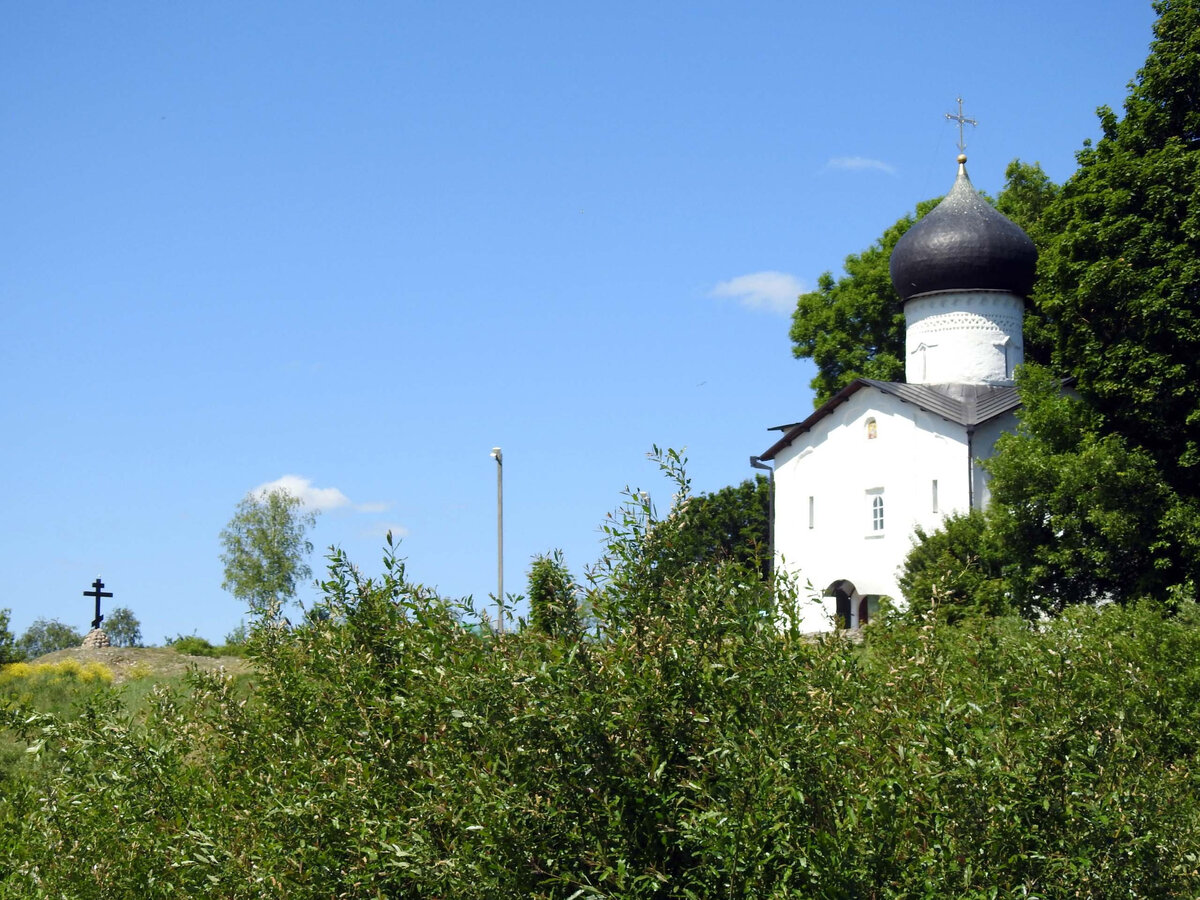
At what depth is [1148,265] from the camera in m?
18.9

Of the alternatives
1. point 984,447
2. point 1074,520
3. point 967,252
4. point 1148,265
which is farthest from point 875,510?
point 1148,265

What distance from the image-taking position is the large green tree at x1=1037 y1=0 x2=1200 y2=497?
18.5 metres

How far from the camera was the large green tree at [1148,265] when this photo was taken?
18.5 m

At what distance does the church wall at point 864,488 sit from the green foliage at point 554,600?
22.3 meters

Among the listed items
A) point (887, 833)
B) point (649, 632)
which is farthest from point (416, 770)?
point (887, 833)

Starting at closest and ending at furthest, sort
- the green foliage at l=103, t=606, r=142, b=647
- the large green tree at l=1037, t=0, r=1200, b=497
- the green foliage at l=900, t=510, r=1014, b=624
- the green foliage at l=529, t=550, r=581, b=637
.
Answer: the green foliage at l=529, t=550, r=581, b=637 < the large green tree at l=1037, t=0, r=1200, b=497 < the green foliage at l=900, t=510, r=1014, b=624 < the green foliage at l=103, t=606, r=142, b=647

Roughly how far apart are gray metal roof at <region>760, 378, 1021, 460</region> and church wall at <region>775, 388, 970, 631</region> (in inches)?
10.4

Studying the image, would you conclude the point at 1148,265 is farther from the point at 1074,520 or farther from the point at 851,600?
the point at 851,600

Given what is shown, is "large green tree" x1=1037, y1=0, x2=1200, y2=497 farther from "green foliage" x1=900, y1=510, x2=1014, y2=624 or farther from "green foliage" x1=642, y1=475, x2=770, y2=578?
"green foliage" x1=642, y1=475, x2=770, y2=578

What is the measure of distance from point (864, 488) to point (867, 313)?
5.24m

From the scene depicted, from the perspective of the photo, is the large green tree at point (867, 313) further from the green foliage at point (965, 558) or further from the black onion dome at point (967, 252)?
the green foliage at point (965, 558)

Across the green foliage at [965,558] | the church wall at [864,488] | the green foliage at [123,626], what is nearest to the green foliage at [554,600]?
the green foliage at [965,558]

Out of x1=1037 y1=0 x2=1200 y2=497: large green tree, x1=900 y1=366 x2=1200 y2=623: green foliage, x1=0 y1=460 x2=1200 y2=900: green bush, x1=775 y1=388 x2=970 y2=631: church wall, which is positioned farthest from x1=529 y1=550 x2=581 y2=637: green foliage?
x1=775 y1=388 x2=970 y2=631: church wall

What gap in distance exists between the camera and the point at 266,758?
19.1ft
